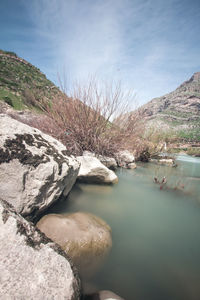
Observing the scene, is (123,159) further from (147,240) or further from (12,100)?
(12,100)

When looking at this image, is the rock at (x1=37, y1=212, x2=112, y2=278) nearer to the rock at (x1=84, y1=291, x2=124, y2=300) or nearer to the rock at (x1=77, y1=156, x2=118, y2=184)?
the rock at (x1=84, y1=291, x2=124, y2=300)

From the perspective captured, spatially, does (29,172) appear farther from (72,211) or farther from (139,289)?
(139,289)

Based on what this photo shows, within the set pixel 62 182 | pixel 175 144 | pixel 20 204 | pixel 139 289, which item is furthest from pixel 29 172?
pixel 175 144

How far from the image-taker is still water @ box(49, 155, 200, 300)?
1035mm

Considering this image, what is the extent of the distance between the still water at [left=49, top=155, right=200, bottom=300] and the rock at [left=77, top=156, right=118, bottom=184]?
25cm

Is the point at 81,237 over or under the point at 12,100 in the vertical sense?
under

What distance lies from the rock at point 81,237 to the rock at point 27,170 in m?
0.27

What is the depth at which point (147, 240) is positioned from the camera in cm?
150

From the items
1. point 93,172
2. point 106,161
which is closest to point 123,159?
point 106,161

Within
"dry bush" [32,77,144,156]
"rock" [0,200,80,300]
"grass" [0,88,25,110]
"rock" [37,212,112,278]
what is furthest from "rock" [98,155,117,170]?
"grass" [0,88,25,110]

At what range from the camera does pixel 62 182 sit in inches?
74.7

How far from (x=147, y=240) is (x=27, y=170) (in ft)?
4.85

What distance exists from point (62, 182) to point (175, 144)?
8.76 m

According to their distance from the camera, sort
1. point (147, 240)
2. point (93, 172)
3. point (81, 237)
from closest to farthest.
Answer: point (81, 237) → point (147, 240) → point (93, 172)
